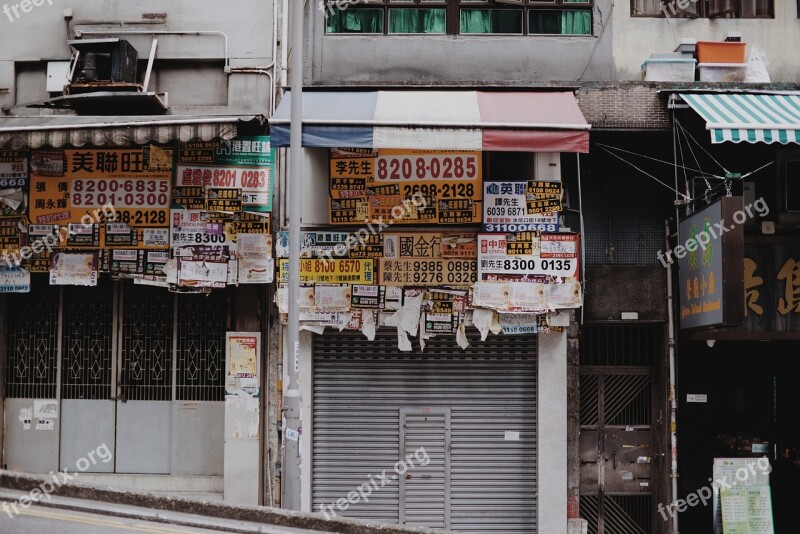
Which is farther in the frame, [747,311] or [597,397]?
[597,397]

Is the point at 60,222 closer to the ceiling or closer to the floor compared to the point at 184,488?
closer to the ceiling

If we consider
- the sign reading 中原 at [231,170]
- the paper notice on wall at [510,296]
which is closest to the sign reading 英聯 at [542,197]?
the paper notice on wall at [510,296]

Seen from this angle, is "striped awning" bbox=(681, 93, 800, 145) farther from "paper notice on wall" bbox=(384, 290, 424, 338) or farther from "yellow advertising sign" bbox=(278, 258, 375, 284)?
"yellow advertising sign" bbox=(278, 258, 375, 284)

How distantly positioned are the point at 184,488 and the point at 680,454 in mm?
6805

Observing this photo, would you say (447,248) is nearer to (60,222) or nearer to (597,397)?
(597,397)

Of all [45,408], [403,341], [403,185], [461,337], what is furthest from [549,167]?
[45,408]

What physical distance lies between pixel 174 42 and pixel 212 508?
646 cm

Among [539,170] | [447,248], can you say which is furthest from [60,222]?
[539,170]

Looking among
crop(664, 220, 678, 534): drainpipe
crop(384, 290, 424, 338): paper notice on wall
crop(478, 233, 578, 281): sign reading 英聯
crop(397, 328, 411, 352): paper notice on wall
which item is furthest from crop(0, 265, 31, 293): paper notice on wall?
crop(664, 220, 678, 534): drainpipe

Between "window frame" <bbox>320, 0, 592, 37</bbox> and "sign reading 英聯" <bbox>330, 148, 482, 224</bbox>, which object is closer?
"sign reading 英聯" <bbox>330, 148, 482, 224</bbox>

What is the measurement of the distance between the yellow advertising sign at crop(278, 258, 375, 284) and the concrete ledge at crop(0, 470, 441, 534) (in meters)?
3.46

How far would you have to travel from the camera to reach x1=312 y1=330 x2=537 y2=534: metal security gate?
12281 millimetres

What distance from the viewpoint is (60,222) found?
481 inches

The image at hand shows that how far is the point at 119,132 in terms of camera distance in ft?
35.3
